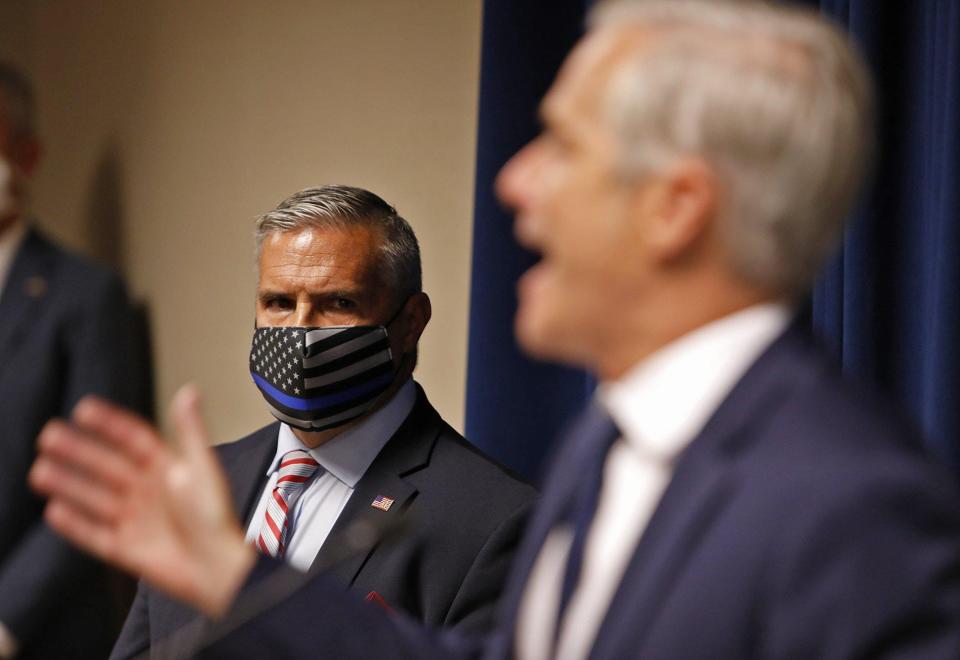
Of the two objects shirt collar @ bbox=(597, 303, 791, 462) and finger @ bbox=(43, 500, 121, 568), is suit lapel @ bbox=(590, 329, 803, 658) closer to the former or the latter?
shirt collar @ bbox=(597, 303, 791, 462)

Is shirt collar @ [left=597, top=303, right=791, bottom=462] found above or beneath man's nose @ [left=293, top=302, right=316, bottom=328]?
above

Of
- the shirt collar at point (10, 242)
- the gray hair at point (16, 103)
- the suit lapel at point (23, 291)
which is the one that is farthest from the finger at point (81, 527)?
the gray hair at point (16, 103)

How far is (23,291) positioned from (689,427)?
2.15m

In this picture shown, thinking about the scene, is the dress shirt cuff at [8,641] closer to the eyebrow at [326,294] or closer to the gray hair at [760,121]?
the eyebrow at [326,294]

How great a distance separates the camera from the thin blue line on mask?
81.9 inches

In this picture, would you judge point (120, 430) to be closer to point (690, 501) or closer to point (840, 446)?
point (690, 501)

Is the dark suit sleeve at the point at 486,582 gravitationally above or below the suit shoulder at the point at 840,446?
below

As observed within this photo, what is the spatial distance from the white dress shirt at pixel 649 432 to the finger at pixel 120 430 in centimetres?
39

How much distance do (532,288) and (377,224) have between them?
109cm

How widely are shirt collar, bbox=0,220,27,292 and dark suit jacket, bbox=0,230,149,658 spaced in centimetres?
2

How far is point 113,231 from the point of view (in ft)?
13.2

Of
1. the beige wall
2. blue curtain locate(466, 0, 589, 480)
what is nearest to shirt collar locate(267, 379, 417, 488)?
blue curtain locate(466, 0, 589, 480)

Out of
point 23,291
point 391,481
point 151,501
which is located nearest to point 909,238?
point 391,481

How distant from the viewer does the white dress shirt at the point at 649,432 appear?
1035 millimetres
